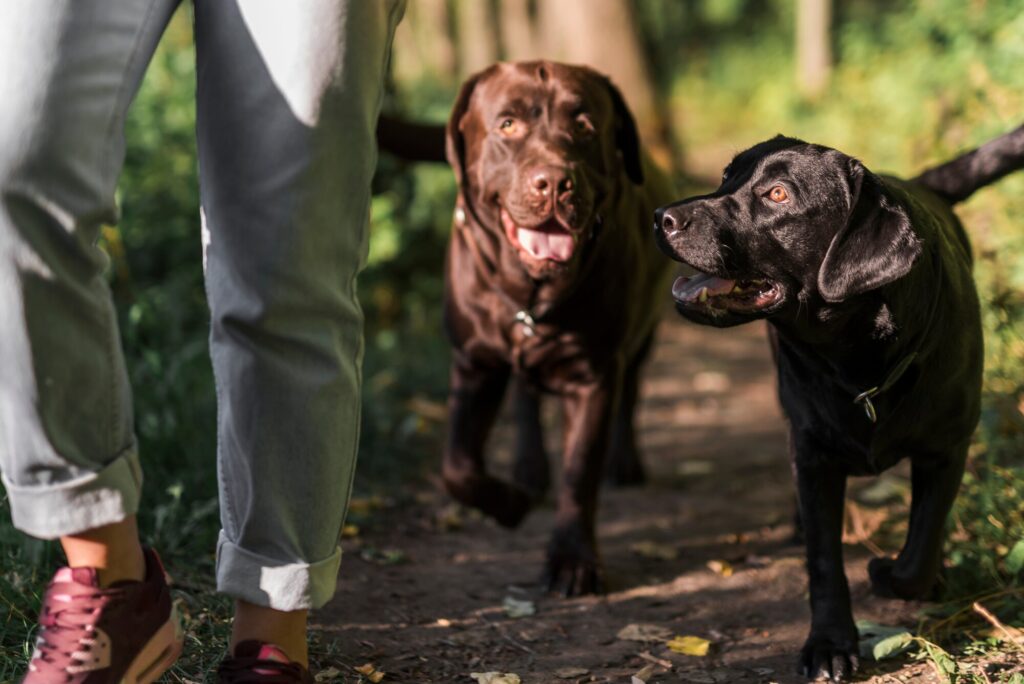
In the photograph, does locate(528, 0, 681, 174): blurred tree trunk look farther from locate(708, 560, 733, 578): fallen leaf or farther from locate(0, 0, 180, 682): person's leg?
locate(0, 0, 180, 682): person's leg

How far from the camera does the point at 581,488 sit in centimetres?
397

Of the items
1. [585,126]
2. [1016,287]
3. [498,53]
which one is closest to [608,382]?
[585,126]

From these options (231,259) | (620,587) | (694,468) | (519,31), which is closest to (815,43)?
(519,31)

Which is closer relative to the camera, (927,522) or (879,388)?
(879,388)

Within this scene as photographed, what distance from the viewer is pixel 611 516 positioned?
15.7ft

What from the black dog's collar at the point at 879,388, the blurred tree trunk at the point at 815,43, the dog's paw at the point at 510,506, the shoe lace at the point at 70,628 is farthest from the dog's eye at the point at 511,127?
the blurred tree trunk at the point at 815,43

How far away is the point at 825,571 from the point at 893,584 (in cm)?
24

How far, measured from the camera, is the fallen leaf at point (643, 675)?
121 inches

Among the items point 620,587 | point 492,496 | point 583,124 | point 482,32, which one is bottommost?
point 620,587

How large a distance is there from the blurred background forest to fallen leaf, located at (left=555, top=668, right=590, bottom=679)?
0.90m

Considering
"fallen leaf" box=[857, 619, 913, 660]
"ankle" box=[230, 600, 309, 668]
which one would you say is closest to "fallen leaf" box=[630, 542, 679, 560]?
"fallen leaf" box=[857, 619, 913, 660]

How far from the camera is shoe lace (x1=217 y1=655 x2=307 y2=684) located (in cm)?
235

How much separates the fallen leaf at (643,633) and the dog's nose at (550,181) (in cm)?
128

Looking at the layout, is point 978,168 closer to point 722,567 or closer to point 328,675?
point 722,567
